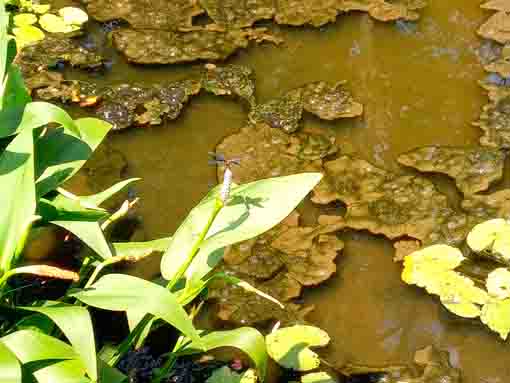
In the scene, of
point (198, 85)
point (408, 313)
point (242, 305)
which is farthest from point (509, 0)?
point (242, 305)

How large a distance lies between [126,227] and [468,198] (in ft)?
3.79

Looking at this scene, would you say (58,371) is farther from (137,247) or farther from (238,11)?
(238,11)

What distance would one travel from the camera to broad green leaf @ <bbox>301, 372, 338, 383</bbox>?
2004 mm

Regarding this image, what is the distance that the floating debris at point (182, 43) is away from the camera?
3.14 m

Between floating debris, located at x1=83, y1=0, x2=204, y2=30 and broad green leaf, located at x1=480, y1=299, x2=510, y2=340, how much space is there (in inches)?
71.9

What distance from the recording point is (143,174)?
2.66 meters

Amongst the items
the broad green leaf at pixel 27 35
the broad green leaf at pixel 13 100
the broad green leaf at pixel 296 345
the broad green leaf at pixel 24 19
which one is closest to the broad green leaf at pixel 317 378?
the broad green leaf at pixel 296 345

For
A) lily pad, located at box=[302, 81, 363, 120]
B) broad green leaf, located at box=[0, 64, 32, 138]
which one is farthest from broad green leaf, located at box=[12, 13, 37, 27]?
broad green leaf, located at box=[0, 64, 32, 138]

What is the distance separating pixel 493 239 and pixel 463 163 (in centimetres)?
42

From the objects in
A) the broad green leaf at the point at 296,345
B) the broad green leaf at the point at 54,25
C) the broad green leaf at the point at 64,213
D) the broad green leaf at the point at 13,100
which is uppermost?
the broad green leaf at the point at 13,100

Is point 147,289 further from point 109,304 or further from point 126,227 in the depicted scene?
point 126,227

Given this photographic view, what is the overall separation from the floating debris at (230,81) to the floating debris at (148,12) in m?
0.36

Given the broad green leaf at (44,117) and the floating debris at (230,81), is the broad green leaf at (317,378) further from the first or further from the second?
the floating debris at (230,81)

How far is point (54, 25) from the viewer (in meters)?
3.28
